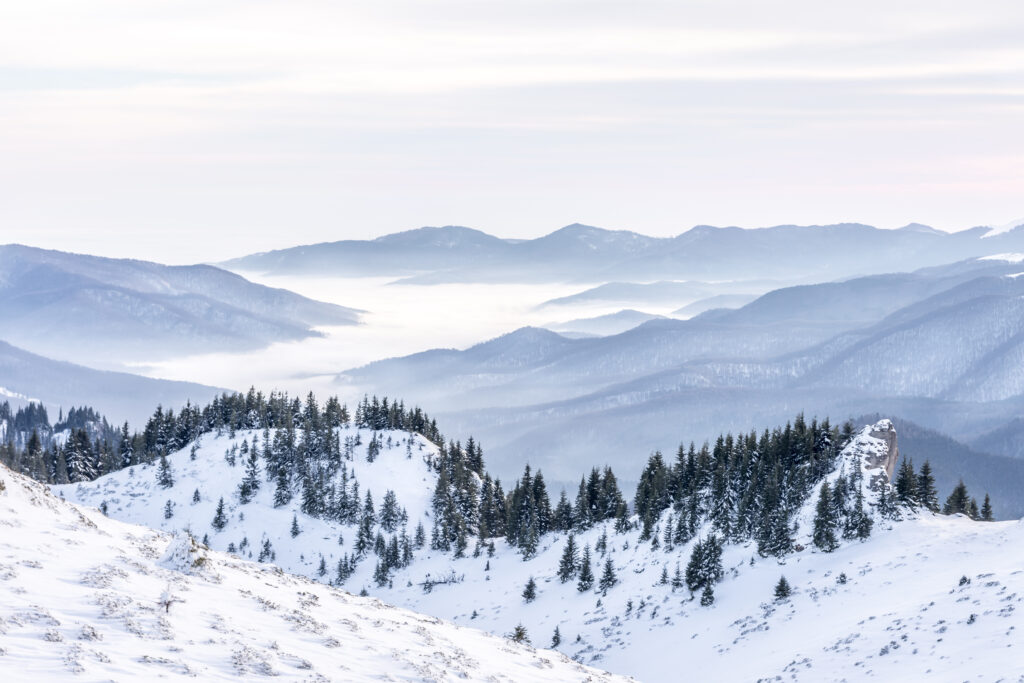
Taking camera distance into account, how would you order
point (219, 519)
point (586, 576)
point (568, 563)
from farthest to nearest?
point (219, 519) < point (568, 563) < point (586, 576)

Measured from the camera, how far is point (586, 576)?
298 ft

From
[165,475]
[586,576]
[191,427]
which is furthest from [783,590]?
[191,427]

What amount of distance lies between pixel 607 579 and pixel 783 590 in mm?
19739

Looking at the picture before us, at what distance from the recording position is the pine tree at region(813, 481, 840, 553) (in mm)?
78750

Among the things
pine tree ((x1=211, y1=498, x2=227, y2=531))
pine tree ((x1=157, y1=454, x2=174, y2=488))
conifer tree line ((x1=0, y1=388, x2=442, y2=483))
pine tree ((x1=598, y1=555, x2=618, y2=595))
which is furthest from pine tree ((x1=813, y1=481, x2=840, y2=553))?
pine tree ((x1=157, y1=454, x2=174, y2=488))

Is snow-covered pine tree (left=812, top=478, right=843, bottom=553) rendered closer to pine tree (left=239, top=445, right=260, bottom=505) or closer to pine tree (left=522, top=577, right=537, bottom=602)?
pine tree (left=522, top=577, right=537, bottom=602)

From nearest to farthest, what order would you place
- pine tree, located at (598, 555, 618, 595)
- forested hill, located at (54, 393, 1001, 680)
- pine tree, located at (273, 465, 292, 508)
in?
forested hill, located at (54, 393, 1001, 680) < pine tree, located at (598, 555, 618, 595) < pine tree, located at (273, 465, 292, 508)

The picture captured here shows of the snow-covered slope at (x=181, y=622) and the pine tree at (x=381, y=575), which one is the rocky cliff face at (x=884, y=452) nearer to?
the snow-covered slope at (x=181, y=622)

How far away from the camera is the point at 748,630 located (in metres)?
69.9

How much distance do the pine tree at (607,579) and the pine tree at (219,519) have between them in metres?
55.3

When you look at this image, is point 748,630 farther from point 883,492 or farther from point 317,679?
point 317,679

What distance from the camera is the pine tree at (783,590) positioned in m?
73.0

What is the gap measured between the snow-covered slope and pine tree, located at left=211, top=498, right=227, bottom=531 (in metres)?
72.0

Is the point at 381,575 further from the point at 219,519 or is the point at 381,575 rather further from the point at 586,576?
the point at 586,576
